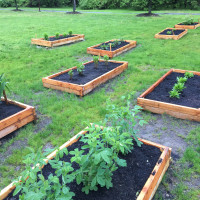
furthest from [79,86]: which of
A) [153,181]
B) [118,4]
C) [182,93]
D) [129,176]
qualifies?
[118,4]

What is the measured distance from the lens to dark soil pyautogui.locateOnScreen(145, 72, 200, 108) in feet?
14.4

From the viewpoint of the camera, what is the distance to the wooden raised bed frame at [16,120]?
3661 mm

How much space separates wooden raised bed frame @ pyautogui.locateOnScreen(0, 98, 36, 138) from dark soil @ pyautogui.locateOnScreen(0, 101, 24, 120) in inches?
5.2

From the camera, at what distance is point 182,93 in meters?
4.77

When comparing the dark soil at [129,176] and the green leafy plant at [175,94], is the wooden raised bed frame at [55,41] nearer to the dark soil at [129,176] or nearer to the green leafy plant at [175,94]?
the green leafy plant at [175,94]

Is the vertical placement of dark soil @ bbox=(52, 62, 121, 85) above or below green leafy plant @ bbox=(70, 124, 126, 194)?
below

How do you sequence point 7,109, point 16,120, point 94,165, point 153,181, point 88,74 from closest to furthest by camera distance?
1. point 94,165
2. point 153,181
3. point 16,120
4. point 7,109
5. point 88,74

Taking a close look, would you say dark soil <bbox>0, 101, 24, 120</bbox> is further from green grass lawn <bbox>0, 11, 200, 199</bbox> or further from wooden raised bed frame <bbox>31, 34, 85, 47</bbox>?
wooden raised bed frame <bbox>31, 34, 85, 47</bbox>

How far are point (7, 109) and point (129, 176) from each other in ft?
9.47

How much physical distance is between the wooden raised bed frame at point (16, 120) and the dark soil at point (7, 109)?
13 cm

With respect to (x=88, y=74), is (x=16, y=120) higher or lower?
lower

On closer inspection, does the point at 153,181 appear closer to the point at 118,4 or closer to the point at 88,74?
the point at 88,74

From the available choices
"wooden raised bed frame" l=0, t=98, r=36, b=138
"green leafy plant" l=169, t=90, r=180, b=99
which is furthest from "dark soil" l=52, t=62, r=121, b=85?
"green leafy plant" l=169, t=90, r=180, b=99

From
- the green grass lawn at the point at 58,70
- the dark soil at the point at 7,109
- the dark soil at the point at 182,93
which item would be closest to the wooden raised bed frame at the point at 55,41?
the green grass lawn at the point at 58,70
